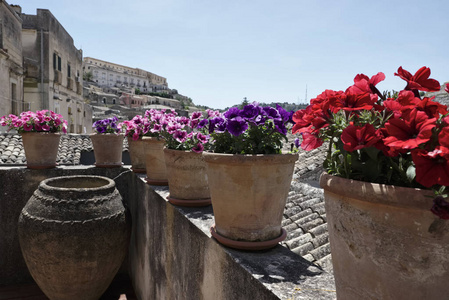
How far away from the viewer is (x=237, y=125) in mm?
1386

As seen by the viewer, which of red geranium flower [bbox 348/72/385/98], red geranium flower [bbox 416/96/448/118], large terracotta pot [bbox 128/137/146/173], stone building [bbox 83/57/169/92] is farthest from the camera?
stone building [bbox 83/57/169/92]

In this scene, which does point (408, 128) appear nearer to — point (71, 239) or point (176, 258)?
point (176, 258)

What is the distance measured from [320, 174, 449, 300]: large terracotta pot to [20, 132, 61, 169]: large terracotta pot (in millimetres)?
3454

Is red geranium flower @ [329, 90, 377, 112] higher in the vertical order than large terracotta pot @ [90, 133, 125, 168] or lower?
higher

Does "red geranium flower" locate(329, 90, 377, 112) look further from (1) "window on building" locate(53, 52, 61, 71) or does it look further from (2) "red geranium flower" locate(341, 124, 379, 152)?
(1) "window on building" locate(53, 52, 61, 71)

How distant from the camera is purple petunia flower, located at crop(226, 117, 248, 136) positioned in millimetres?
1369

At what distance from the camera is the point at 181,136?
2.07 m

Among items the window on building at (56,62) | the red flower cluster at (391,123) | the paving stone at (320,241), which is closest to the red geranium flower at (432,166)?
the red flower cluster at (391,123)

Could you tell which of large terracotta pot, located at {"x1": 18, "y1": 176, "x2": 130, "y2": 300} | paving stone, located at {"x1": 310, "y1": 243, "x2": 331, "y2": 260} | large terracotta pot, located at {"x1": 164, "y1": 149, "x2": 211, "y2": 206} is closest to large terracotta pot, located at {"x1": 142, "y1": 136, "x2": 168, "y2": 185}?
large terracotta pot, located at {"x1": 18, "y1": 176, "x2": 130, "y2": 300}

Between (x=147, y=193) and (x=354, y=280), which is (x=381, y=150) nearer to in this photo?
(x=354, y=280)

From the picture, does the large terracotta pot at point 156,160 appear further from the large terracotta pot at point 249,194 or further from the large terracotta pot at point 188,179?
the large terracotta pot at point 249,194

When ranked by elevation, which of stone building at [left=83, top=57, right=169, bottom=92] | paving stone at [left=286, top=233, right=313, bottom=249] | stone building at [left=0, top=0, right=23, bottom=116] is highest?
stone building at [left=83, top=57, right=169, bottom=92]

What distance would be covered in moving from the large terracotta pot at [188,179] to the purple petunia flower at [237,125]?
676 mm

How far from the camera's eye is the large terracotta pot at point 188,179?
203 centimetres
